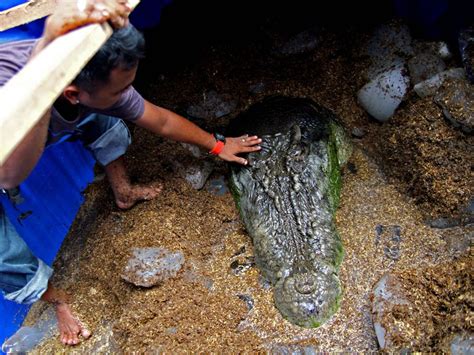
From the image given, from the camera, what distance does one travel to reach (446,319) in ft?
7.05

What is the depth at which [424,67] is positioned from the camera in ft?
10.4

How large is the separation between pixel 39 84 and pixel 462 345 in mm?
1941

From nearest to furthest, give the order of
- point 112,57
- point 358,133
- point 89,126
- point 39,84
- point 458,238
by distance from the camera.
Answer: point 39,84, point 112,57, point 458,238, point 89,126, point 358,133

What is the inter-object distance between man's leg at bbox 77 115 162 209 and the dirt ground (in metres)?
0.09

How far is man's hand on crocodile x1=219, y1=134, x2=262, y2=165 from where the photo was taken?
298 centimetres

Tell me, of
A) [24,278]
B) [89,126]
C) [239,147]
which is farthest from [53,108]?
[239,147]

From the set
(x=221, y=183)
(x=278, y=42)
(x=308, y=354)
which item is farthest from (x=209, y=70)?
(x=308, y=354)

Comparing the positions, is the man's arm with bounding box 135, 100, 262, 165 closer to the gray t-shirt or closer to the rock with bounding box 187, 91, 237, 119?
the gray t-shirt

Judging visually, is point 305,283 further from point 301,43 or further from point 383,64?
point 301,43

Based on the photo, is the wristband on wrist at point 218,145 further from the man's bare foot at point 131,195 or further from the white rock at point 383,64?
the white rock at point 383,64

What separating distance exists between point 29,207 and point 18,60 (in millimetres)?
1222

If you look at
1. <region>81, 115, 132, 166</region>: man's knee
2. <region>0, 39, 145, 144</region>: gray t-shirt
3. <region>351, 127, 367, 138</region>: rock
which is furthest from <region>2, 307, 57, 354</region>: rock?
<region>351, 127, 367, 138</region>: rock

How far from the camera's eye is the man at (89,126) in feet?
5.17

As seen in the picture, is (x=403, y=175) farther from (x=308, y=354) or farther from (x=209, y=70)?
(x=209, y=70)
